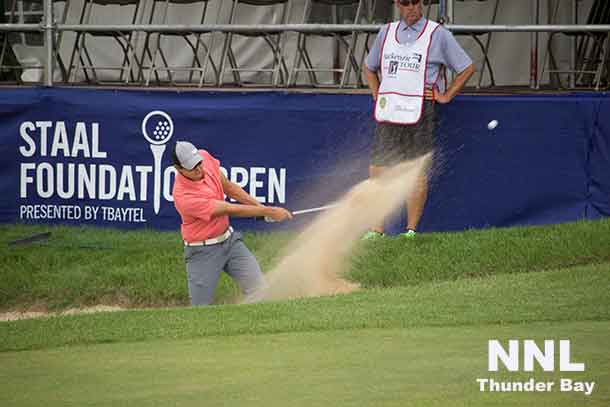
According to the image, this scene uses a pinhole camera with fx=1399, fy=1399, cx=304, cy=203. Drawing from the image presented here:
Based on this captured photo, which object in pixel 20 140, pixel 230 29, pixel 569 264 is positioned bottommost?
pixel 569 264

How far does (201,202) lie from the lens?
10078mm

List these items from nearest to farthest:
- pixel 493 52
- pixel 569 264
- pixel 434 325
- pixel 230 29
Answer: pixel 434 325 → pixel 569 264 → pixel 230 29 → pixel 493 52

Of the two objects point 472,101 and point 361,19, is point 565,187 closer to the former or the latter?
point 472,101

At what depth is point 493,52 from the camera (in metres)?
15.8

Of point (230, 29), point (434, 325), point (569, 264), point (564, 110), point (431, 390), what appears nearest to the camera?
point (431, 390)

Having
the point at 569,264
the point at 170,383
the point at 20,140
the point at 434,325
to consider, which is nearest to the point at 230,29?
the point at 20,140

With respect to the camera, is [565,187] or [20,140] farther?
[20,140]

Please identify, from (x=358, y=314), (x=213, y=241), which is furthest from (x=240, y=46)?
(x=358, y=314)

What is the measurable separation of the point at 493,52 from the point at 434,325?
7.97 metres

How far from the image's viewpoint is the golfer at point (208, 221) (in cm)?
1002

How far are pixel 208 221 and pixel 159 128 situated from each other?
308 cm

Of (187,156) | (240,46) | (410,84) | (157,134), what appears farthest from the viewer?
(240,46)

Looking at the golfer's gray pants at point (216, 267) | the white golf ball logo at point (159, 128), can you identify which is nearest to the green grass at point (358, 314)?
the golfer's gray pants at point (216, 267)

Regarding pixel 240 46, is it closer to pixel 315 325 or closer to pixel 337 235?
pixel 337 235
